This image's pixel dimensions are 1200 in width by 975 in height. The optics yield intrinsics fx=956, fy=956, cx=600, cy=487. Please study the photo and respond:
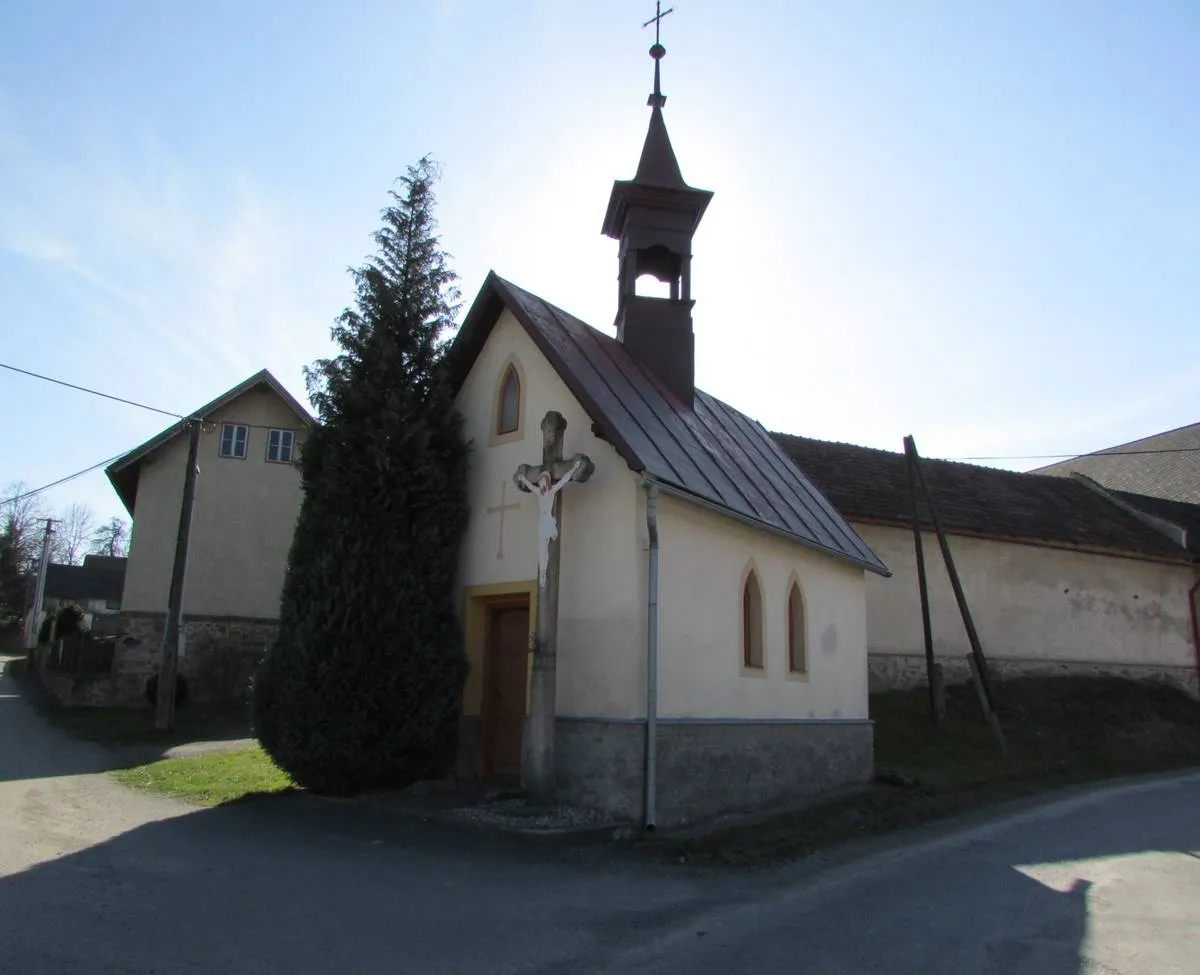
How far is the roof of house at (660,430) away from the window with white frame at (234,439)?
15.8 m

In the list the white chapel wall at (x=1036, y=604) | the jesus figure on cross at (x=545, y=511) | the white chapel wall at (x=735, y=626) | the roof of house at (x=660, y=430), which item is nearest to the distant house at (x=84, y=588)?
the white chapel wall at (x=1036, y=604)

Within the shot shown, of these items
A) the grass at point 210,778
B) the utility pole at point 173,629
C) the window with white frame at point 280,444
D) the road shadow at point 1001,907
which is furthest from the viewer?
the window with white frame at point 280,444

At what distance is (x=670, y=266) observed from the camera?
16141 mm

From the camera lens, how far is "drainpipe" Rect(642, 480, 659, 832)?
1020 centimetres

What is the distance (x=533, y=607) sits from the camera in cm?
1161

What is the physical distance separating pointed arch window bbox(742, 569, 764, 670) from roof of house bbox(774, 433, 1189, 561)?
9.87 metres

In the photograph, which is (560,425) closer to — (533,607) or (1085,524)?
(533,607)

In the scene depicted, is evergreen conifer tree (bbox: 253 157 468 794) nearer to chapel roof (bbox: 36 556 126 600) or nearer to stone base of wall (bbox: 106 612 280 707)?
stone base of wall (bbox: 106 612 280 707)

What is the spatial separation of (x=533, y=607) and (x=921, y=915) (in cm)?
563

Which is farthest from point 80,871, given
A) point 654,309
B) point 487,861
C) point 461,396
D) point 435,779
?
point 654,309

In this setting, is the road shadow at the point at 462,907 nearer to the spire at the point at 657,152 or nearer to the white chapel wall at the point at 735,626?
the white chapel wall at the point at 735,626

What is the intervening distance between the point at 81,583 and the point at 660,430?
216ft

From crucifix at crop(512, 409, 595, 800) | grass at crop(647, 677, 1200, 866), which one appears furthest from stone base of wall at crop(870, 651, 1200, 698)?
crucifix at crop(512, 409, 595, 800)

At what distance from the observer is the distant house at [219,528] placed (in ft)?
84.0
